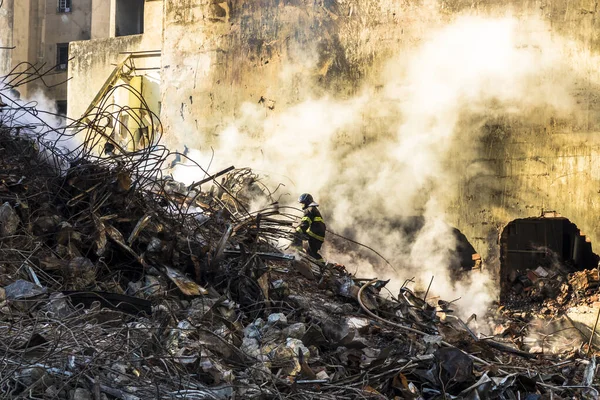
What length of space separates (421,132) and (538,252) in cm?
252

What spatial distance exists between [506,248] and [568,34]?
316 centimetres

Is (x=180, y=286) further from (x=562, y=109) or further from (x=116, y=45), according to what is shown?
(x=116, y=45)

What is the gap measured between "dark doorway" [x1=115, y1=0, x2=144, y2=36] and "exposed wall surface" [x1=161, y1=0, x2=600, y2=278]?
25.4 ft

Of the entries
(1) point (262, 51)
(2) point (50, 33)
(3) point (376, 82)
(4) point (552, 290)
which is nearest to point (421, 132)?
(3) point (376, 82)

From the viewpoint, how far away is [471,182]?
446 inches

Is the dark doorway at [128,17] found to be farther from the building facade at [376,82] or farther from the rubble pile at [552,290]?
the rubble pile at [552,290]

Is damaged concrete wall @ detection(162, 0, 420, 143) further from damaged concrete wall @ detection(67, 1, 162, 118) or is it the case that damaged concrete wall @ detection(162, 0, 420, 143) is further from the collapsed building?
damaged concrete wall @ detection(67, 1, 162, 118)

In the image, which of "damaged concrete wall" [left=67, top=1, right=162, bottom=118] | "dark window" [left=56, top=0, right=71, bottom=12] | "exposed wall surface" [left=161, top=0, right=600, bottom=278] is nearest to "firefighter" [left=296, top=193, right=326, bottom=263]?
"exposed wall surface" [left=161, top=0, right=600, bottom=278]

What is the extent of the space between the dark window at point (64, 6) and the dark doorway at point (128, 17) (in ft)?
15.4

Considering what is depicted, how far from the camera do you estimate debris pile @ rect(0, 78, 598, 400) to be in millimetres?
4254

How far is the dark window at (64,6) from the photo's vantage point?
26234mm

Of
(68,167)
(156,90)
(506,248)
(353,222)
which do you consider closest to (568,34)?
(506,248)

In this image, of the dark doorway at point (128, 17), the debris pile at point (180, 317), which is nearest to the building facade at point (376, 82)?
the debris pile at point (180, 317)

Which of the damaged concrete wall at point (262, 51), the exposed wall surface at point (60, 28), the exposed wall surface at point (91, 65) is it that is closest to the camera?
the damaged concrete wall at point (262, 51)
